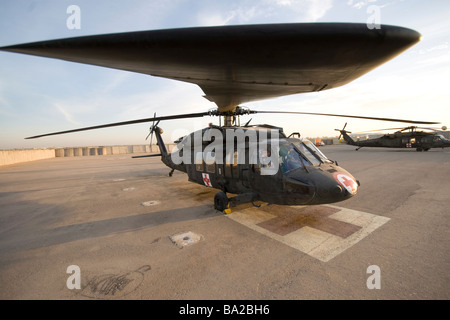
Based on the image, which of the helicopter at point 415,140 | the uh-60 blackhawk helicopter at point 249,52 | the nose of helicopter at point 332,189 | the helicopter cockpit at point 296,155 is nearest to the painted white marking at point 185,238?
the helicopter cockpit at point 296,155

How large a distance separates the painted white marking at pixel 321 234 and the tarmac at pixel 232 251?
22 mm

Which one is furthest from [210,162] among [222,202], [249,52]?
[249,52]

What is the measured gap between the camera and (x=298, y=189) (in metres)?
4.82

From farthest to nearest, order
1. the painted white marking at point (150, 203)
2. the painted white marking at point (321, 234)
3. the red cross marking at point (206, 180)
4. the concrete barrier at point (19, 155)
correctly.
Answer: the concrete barrier at point (19, 155) → the red cross marking at point (206, 180) → the painted white marking at point (150, 203) → the painted white marking at point (321, 234)

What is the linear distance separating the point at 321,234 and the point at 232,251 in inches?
86.7

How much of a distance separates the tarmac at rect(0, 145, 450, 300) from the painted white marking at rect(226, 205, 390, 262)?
2 centimetres

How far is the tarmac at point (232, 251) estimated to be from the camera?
2.88 meters

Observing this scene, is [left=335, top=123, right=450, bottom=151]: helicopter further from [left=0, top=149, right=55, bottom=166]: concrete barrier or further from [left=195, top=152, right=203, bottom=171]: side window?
[left=0, top=149, right=55, bottom=166]: concrete barrier

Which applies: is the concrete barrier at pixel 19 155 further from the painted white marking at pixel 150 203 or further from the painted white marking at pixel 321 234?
the painted white marking at pixel 321 234

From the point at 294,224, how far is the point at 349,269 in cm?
186

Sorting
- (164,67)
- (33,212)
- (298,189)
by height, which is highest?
(164,67)

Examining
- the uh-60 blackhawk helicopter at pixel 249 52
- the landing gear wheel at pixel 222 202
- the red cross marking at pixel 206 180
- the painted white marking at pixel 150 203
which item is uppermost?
the uh-60 blackhawk helicopter at pixel 249 52
